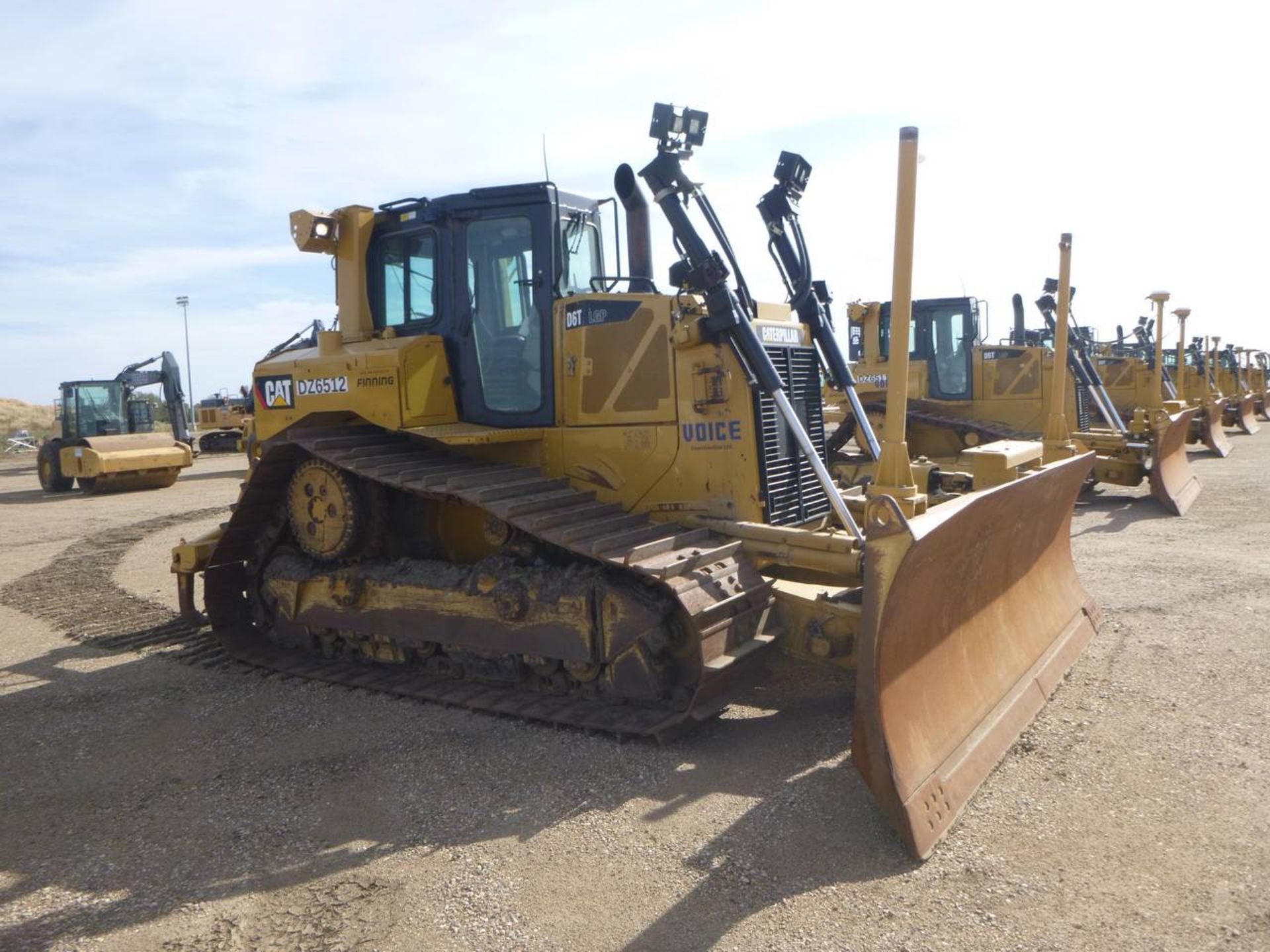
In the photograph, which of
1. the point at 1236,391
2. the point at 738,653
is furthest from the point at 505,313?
the point at 1236,391

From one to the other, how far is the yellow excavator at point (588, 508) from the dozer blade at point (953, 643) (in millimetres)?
26

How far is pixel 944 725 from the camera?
4.45 meters

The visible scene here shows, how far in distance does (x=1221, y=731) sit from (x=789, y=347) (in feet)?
10.5

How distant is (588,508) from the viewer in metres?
6.02

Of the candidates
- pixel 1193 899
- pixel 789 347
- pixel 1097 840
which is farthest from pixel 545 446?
pixel 1193 899

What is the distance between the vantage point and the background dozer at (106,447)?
20425mm

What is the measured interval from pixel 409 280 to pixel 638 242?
162 cm

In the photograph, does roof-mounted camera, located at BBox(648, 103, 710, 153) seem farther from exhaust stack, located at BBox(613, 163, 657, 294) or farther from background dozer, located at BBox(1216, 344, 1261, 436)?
background dozer, located at BBox(1216, 344, 1261, 436)

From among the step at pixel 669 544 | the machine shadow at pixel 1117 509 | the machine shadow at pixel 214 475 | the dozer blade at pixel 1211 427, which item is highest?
the step at pixel 669 544

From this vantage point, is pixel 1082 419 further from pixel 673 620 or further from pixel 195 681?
pixel 195 681

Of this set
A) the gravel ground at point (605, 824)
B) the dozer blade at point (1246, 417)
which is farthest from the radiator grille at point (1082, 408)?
the dozer blade at point (1246, 417)

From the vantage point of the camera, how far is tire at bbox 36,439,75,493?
69.4ft

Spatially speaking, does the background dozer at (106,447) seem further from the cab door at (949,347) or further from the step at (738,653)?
the step at (738,653)

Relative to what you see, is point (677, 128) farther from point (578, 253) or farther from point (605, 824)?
point (605, 824)
